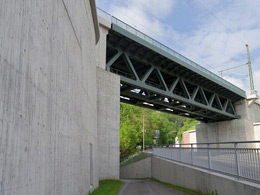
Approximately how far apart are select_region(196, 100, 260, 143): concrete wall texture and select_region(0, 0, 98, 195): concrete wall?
140ft

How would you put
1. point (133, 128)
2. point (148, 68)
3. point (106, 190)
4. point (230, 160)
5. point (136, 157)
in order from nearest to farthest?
1. point (230, 160)
2. point (106, 190)
3. point (148, 68)
4. point (136, 157)
5. point (133, 128)

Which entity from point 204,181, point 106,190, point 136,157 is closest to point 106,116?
point 106,190

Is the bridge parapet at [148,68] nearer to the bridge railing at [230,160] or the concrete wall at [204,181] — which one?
the concrete wall at [204,181]

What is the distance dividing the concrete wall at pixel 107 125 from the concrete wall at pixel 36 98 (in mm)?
10693

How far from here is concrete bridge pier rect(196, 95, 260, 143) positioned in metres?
44.5

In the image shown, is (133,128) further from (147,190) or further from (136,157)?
(147,190)

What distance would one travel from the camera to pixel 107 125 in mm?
18922

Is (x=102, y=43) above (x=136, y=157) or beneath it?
above

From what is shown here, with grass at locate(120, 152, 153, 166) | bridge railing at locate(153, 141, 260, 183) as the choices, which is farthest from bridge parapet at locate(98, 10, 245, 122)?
bridge railing at locate(153, 141, 260, 183)

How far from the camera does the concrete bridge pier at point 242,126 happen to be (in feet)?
146

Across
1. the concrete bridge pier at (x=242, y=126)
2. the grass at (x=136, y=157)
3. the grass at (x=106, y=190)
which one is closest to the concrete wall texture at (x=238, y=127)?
the concrete bridge pier at (x=242, y=126)

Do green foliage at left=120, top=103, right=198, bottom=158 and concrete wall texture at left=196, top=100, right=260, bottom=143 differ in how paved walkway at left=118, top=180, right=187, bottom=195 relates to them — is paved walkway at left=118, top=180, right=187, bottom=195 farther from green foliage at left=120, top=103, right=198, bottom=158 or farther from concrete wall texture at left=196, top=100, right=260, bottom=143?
concrete wall texture at left=196, top=100, right=260, bottom=143

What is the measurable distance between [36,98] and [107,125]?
1458 centimetres

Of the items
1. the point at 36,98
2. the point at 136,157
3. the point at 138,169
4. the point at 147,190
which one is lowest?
the point at 138,169
